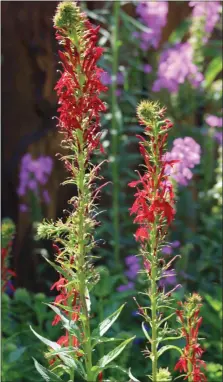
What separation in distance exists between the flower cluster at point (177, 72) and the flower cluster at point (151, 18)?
0.13 m

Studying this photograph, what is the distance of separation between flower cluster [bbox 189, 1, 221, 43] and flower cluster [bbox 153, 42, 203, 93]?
5.3 inches

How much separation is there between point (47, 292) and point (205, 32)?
4.93ft

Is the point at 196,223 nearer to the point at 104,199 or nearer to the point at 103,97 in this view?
the point at 104,199

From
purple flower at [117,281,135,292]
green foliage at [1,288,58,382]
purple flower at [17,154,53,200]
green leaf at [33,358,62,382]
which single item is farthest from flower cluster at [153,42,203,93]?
green leaf at [33,358,62,382]

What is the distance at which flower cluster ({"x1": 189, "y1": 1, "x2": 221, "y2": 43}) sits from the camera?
158 inches

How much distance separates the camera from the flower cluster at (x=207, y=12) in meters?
4.01

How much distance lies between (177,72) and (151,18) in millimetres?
330

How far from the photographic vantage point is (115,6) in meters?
3.71

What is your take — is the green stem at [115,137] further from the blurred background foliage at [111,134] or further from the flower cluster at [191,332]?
the flower cluster at [191,332]

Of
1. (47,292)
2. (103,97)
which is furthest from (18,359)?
(103,97)

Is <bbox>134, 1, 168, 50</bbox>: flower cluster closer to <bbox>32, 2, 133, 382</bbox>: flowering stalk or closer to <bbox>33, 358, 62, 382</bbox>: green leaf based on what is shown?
<bbox>32, 2, 133, 382</bbox>: flowering stalk

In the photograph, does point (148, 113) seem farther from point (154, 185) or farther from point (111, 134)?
point (111, 134)

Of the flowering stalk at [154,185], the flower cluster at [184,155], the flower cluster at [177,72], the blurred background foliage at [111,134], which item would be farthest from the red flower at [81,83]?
the flower cluster at [177,72]

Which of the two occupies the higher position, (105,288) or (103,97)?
(103,97)
